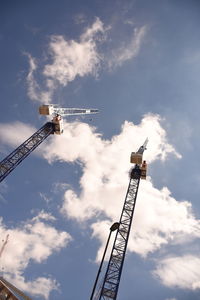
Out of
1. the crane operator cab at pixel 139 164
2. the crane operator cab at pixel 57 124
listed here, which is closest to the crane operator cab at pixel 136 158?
the crane operator cab at pixel 139 164

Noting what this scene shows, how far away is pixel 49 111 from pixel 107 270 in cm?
3470

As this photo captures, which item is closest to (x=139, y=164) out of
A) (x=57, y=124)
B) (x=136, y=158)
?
(x=136, y=158)

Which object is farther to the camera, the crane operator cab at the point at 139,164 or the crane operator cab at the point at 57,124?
the crane operator cab at the point at 57,124

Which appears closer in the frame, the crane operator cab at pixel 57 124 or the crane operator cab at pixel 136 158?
the crane operator cab at pixel 136 158

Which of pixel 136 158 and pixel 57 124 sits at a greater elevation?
pixel 57 124

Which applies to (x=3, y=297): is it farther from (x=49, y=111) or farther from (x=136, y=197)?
(x=49, y=111)

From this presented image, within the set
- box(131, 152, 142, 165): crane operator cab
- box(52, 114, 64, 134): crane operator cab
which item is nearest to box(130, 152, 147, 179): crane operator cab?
box(131, 152, 142, 165): crane operator cab

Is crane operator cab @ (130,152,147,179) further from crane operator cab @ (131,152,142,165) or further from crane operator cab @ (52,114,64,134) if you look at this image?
crane operator cab @ (52,114,64,134)

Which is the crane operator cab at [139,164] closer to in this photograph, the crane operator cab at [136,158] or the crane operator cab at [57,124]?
the crane operator cab at [136,158]

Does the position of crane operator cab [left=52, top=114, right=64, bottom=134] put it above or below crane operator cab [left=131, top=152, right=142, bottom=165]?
above

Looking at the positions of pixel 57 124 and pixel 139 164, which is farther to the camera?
pixel 57 124

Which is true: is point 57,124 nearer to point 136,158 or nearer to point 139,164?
point 136,158

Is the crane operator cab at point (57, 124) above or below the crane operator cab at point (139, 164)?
above

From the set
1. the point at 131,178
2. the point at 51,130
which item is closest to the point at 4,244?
the point at 51,130
